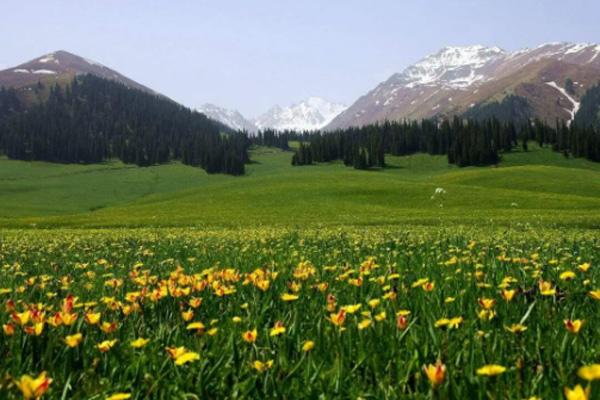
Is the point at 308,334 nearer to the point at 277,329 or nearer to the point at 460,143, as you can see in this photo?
the point at 277,329

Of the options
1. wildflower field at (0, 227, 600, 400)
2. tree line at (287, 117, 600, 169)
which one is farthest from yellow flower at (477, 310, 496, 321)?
tree line at (287, 117, 600, 169)

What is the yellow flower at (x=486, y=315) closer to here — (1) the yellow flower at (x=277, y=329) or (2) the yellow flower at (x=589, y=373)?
(1) the yellow flower at (x=277, y=329)

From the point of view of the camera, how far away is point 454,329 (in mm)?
4152

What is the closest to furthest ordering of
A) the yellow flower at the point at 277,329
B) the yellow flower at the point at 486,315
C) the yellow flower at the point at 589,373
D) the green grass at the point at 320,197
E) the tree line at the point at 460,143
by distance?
the yellow flower at the point at 589,373
the yellow flower at the point at 277,329
the yellow flower at the point at 486,315
the green grass at the point at 320,197
the tree line at the point at 460,143

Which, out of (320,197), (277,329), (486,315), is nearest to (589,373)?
(277,329)

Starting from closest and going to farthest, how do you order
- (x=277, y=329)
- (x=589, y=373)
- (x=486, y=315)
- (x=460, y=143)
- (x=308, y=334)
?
1. (x=589, y=373)
2. (x=277, y=329)
3. (x=486, y=315)
4. (x=308, y=334)
5. (x=460, y=143)

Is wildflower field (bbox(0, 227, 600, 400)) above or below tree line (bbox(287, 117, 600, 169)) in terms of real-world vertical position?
below

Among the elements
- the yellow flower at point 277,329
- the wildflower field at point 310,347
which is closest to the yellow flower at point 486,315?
the wildflower field at point 310,347

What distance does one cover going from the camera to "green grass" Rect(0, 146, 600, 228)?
48.5 metres

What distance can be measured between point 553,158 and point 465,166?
27.3m

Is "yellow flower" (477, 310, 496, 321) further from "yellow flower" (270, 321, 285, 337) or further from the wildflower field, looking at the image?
"yellow flower" (270, 321, 285, 337)

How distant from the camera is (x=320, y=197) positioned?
3159 inches

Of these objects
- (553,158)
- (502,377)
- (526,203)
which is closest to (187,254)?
(502,377)

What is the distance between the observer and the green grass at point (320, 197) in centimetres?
4853
